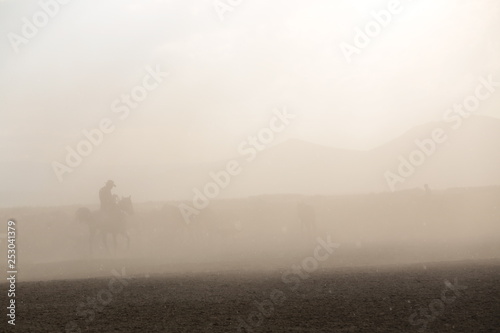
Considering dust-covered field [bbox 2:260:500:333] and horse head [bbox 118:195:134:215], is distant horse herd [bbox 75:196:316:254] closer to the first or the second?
horse head [bbox 118:195:134:215]

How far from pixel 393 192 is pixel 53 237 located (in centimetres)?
4972

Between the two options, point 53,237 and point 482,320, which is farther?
point 53,237

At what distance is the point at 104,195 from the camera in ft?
134

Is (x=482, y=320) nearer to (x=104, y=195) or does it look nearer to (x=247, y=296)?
(x=247, y=296)

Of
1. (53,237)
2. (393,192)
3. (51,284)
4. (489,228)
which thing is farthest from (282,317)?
(393,192)

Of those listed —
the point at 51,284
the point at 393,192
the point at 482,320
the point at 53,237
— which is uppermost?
the point at 393,192

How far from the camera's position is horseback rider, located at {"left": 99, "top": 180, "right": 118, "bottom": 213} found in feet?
131

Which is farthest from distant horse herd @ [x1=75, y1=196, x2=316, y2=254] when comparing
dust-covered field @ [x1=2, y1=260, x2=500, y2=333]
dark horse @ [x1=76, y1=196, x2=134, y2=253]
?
dust-covered field @ [x1=2, y1=260, x2=500, y2=333]

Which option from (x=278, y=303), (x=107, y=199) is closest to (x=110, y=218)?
(x=107, y=199)

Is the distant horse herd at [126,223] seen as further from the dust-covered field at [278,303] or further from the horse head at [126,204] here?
the dust-covered field at [278,303]

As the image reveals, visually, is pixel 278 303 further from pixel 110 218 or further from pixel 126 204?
pixel 110 218

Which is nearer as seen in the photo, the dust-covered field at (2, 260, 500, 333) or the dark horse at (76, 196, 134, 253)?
the dust-covered field at (2, 260, 500, 333)

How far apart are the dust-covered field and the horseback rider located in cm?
1692

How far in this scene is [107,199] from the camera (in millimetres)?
41031
